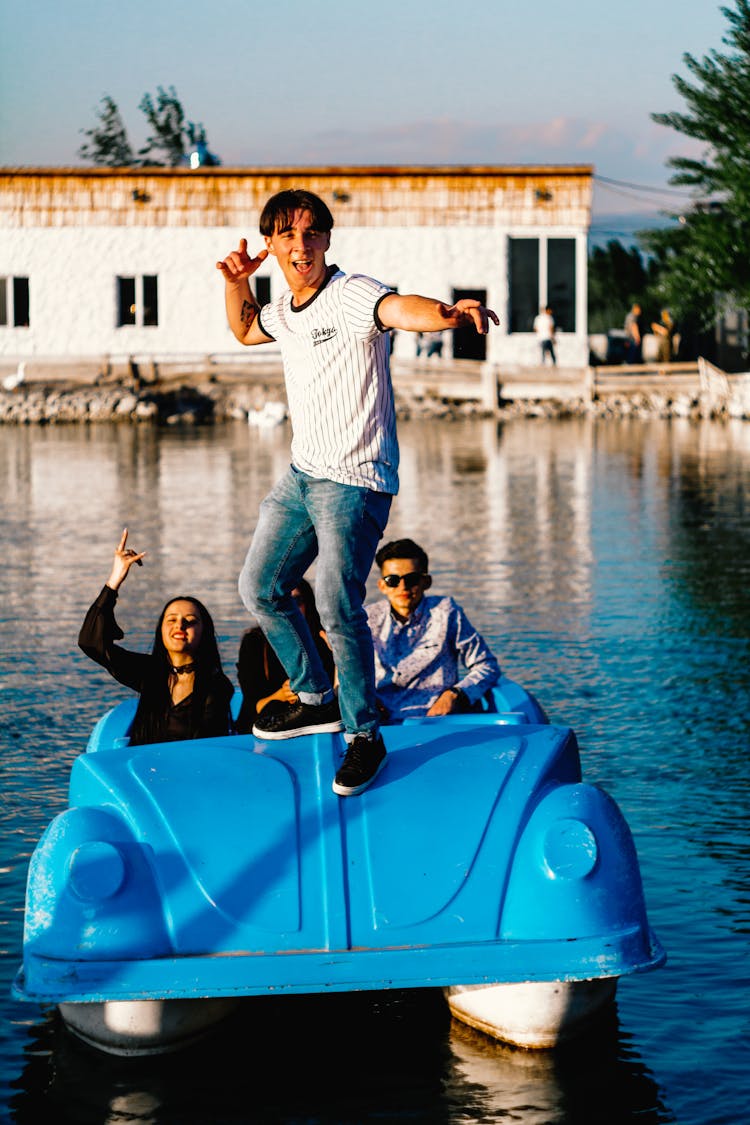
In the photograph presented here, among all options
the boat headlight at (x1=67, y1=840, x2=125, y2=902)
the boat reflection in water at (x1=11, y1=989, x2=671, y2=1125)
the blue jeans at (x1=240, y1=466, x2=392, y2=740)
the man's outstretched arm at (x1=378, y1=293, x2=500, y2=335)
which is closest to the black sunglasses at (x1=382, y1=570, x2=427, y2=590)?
the blue jeans at (x1=240, y1=466, x2=392, y2=740)

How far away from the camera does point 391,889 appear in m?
5.25

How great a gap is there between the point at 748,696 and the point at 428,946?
615cm

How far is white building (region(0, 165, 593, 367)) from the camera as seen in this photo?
4162 cm

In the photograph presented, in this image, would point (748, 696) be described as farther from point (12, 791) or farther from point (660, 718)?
point (12, 791)

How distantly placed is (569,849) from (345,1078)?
947mm

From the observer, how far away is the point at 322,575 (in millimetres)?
5621

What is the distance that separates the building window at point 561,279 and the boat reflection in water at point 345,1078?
3668 centimetres

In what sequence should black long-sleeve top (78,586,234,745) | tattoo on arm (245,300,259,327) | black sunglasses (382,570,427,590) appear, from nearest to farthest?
tattoo on arm (245,300,259,327) < black long-sleeve top (78,586,234,745) < black sunglasses (382,570,427,590)

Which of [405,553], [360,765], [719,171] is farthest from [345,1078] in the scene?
[719,171]

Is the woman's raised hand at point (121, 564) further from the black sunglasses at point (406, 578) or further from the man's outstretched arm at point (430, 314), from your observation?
the man's outstretched arm at point (430, 314)

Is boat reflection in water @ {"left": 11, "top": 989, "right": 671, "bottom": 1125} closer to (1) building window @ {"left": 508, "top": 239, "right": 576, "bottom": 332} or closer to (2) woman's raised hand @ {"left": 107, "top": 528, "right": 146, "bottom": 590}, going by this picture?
(2) woman's raised hand @ {"left": 107, "top": 528, "right": 146, "bottom": 590}

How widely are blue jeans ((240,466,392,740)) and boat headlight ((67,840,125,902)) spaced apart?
0.86 metres

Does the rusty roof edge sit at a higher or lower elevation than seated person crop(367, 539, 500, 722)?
higher

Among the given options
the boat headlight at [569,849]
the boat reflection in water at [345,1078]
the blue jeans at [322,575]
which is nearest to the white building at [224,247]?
the blue jeans at [322,575]
